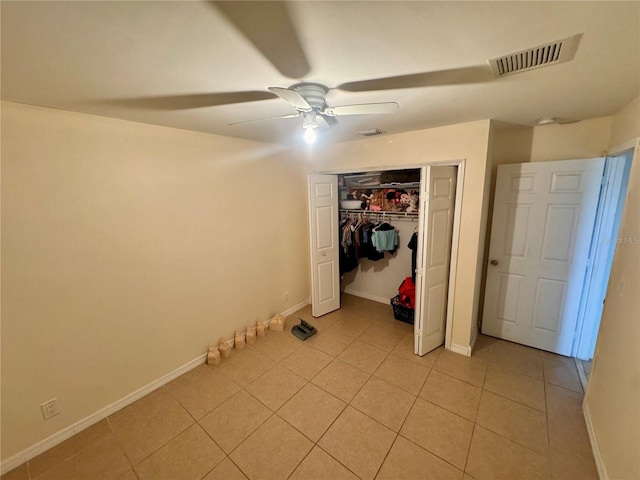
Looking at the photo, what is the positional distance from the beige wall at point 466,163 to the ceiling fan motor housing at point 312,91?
1.44 metres

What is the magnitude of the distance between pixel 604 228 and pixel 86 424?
15.5ft

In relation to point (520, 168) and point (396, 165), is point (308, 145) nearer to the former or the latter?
point (396, 165)

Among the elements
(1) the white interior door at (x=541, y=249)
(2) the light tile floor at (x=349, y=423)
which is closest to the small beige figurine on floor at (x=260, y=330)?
(2) the light tile floor at (x=349, y=423)

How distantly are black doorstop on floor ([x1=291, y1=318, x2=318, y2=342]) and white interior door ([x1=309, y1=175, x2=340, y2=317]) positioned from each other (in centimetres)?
33

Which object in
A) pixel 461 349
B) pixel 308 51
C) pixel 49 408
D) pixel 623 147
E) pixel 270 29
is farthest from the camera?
pixel 461 349

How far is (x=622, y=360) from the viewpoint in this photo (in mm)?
1479

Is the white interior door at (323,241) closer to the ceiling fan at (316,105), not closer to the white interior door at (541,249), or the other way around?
the ceiling fan at (316,105)

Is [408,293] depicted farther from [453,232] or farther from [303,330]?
[303,330]

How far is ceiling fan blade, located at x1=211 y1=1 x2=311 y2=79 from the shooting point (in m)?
0.85

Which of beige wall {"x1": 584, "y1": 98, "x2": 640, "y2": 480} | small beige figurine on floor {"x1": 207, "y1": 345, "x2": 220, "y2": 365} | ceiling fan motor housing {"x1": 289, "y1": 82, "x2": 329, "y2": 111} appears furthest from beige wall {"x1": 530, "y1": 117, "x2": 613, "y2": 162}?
small beige figurine on floor {"x1": 207, "y1": 345, "x2": 220, "y2": 365}

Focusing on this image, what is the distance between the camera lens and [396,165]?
2.78 metres

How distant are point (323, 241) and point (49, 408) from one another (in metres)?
2.82

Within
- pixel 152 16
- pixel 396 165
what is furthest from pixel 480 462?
pixel 152 16

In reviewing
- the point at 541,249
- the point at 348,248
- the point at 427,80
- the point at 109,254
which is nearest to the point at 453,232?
the point at 541,249
